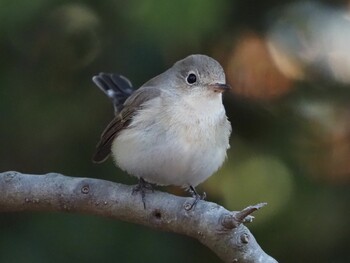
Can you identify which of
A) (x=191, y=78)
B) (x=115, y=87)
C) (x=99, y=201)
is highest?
(x=191, y=78)

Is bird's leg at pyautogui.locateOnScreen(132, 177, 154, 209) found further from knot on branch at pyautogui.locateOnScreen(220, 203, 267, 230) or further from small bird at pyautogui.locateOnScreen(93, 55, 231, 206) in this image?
knot on branch at pyautogui.locateOnScreen(220, 203, 267, 230)

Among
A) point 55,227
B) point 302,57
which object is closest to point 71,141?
point 55,227

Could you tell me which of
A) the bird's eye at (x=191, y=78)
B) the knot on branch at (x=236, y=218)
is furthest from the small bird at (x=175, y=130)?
the knot on branch at (x=236, y=218)

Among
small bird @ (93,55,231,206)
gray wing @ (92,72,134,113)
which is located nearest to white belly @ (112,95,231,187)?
small bird @ (93,55,231,206)

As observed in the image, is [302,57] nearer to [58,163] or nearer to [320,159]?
[320,159]

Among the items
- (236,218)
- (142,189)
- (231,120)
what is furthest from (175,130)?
(236,218)

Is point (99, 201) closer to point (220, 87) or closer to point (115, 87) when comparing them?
point (220, 87)
